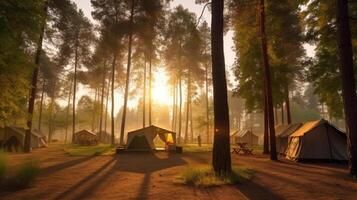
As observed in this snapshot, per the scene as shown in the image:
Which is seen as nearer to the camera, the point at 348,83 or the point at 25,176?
the point at 25,176

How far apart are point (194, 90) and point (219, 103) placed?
3009 cm

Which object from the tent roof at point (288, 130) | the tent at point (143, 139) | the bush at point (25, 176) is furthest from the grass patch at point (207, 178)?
the tent at point (143, 139)

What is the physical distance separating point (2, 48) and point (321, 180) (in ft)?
37.9

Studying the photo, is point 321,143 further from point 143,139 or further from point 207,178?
point 143,139

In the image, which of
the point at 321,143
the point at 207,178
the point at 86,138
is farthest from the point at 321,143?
the point at 86,138

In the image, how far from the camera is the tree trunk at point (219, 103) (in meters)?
9.38

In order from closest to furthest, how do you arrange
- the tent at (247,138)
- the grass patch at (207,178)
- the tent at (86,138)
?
1. the grass patch at (207,178)
2. the tent at (86,138)
3. the tent at (247,138)

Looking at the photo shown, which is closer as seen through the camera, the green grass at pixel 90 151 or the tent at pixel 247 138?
the green grass at pixel 90 151

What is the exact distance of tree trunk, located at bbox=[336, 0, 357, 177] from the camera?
958 cm

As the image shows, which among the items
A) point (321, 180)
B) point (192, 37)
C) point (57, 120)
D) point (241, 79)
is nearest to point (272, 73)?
point (241, 79)

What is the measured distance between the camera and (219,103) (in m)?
9.83

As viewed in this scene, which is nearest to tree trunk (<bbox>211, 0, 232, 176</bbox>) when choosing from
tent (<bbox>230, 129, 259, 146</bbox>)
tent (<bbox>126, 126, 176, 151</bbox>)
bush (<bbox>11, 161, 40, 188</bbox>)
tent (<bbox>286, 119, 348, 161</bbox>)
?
bush (<bbox>11, 161, 40, 188</bbox>)

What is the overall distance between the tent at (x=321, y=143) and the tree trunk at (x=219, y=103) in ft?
26.5

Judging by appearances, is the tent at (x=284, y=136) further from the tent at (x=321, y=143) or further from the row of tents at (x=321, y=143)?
→ the tent at (x=321, y=143)
